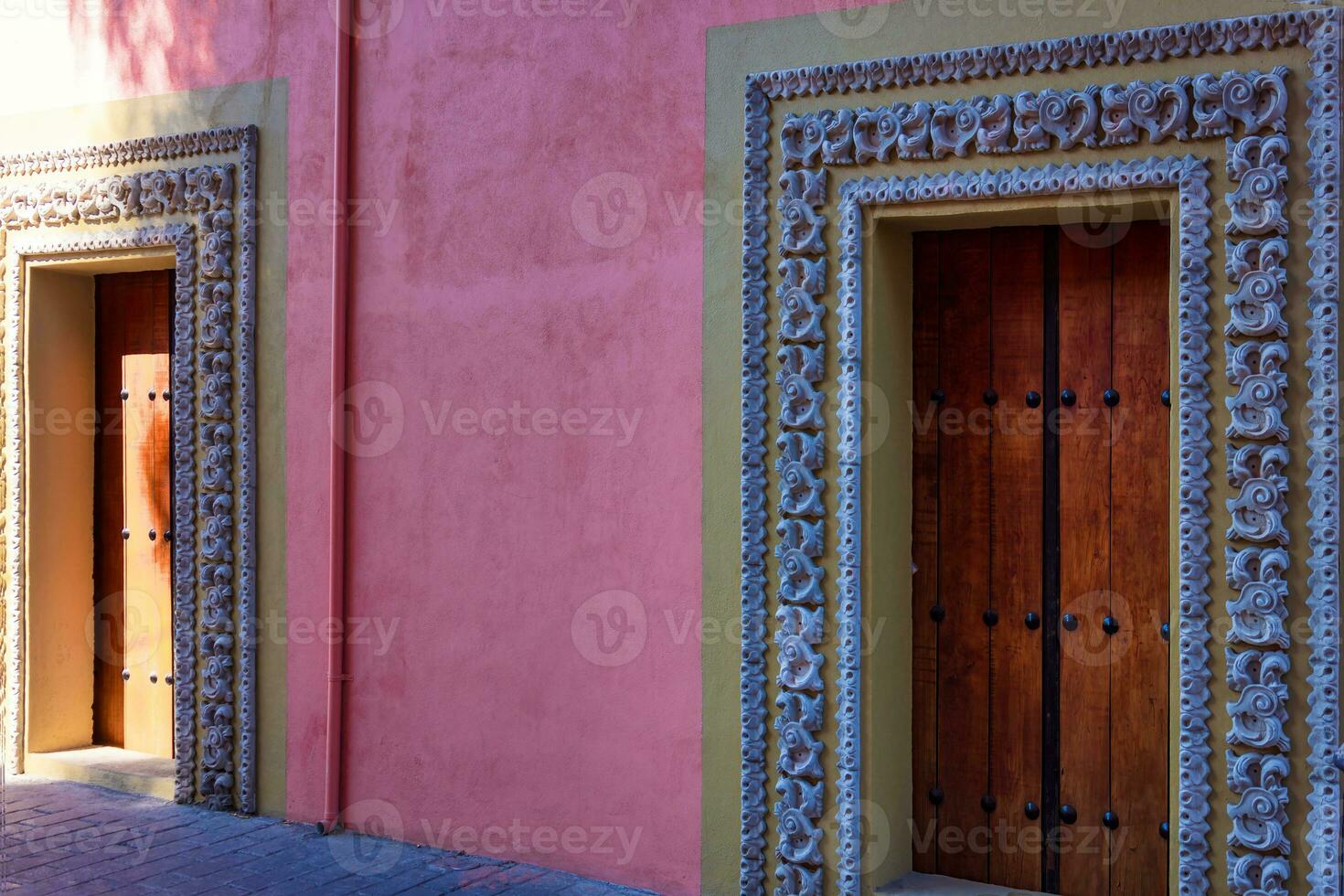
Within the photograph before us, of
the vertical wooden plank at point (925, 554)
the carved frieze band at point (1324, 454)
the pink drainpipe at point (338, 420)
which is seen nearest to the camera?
the carved frieze band at point (1324, 454)

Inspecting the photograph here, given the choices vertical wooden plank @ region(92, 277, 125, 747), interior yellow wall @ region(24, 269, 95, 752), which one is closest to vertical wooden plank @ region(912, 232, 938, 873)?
vertical wooden plank @ region(92, 277, 125, 747)

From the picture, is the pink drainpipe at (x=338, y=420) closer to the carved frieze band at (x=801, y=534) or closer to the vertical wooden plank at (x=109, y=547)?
the vertical wooden plank at (x=109, y=547)

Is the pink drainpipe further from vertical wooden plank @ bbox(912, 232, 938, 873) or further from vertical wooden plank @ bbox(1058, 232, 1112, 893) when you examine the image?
vertical wooden plank @ bbox(1058, 232, 1112, 893)

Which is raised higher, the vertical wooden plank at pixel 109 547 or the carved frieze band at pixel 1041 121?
the carved frieze band at pixel 1041 121

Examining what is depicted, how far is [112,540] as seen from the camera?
6.57 metres

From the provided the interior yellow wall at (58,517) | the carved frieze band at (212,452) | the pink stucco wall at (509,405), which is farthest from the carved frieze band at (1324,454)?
the interior yellow wall at (58,517)

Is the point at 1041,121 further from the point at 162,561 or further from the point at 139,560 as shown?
the point at 139,560

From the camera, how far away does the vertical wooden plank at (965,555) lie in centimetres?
444

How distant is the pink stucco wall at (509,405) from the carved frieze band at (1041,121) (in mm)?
482

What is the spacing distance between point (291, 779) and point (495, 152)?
2.87 meters

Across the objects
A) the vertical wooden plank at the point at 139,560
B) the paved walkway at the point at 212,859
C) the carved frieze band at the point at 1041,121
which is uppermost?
the carved frieze band at the point at 1041,121

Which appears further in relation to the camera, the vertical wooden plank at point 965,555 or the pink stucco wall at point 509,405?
the pink stucco wall at point 509,405

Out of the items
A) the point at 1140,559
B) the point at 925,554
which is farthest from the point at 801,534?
the point at 1140,559

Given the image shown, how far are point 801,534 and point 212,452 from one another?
291 centimetres
